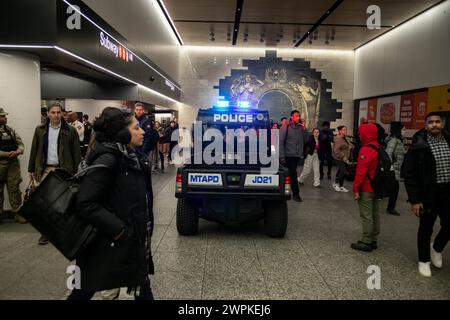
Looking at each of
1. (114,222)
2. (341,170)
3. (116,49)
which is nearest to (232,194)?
(114,222)

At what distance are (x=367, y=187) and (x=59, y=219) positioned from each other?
3614 millimetres

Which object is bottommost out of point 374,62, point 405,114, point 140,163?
point 140,163

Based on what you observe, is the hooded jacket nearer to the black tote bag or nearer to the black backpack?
the black backpack

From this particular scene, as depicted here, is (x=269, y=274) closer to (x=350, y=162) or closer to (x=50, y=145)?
(x=50, y=145)

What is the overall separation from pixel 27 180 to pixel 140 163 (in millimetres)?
4306

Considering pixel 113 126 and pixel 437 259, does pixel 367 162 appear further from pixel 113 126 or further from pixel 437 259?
pixel 113 126

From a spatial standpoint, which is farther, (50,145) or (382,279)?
(50,145)

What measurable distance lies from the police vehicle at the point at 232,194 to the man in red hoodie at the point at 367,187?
0.88m

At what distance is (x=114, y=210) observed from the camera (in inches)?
84.3

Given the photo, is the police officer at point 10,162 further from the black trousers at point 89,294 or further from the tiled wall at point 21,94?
the black trousers at point 89,294

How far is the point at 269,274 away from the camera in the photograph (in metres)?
3.80

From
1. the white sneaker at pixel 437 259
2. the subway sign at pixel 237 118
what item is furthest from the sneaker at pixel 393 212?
the subway sign at pixel 237 118

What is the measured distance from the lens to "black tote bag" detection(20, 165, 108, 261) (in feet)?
6.65
